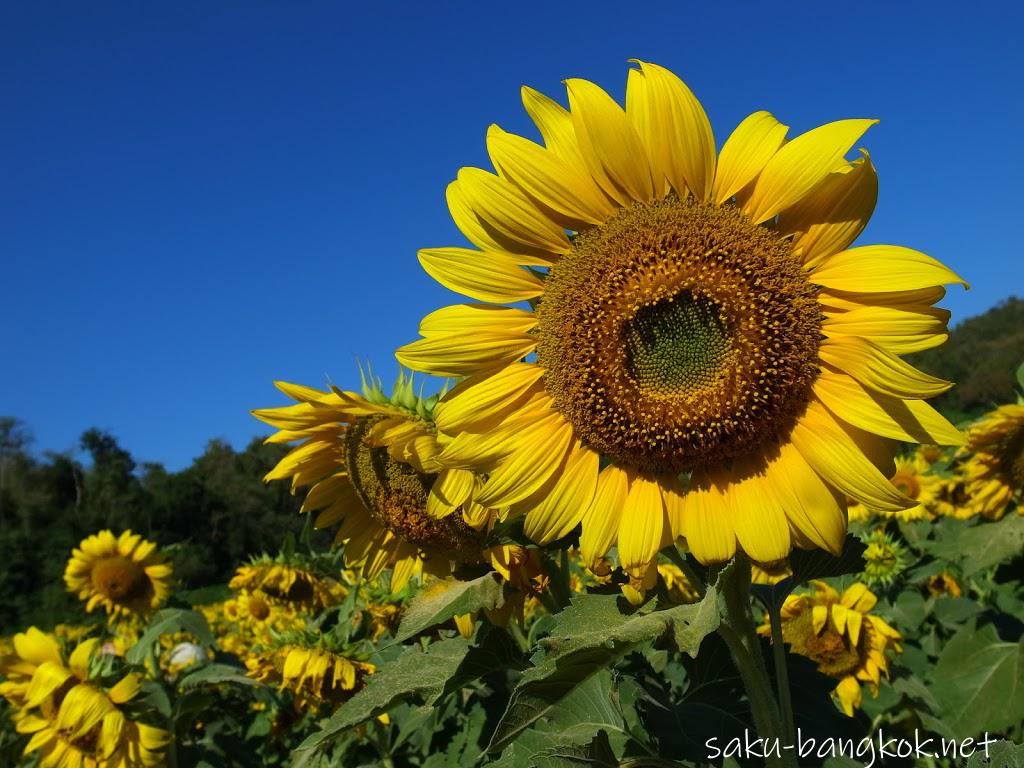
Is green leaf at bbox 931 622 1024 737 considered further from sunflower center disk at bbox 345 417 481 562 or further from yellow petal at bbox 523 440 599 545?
yellow petal at bbox 523 440 599 545

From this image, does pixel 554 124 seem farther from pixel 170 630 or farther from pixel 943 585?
Result: pixel 943 585

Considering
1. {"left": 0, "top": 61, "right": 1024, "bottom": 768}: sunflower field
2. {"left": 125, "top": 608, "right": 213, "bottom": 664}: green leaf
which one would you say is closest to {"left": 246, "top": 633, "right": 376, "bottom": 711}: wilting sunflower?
{"left": 125, "top": 608, "right": 213, "bottom": 664}: green leaf

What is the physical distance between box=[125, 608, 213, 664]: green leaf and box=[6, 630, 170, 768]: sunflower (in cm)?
58

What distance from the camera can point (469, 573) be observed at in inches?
100.0

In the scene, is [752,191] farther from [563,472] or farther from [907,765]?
[907,765]

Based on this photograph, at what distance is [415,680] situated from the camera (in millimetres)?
1990

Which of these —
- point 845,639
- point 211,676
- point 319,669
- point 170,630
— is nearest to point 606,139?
point 319,669

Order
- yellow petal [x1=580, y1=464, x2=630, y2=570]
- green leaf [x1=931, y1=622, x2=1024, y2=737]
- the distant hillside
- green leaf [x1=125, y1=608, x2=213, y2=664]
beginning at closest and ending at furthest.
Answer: yellow petal [x1=580, y1=464, x2=630, y2=570]
green leaf [x1=931, y1=622, x2=1024, y2=737]
green leaf [x1=125, y1=608, x2=213, y2=664]
the distant hillside

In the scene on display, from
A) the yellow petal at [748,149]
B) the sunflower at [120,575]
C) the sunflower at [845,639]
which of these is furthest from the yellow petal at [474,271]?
the sunflower at [120,575]

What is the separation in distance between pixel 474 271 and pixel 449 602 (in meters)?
0.89

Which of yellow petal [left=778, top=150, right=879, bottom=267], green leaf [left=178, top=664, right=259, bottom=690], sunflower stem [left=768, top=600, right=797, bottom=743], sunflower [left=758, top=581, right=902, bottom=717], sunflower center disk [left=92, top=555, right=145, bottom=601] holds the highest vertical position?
sunflower center disk [left=92, top=555, right=145, bottom=601]

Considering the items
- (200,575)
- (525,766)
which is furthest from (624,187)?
(200,575)

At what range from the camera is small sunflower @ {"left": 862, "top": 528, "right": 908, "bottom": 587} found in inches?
209

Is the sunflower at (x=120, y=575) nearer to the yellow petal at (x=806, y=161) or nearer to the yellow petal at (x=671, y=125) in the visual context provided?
the yellow petal at (x=671, y=125)
